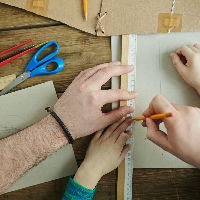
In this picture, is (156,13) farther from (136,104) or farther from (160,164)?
(160,164)

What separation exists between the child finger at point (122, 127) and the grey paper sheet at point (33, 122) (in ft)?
0.54

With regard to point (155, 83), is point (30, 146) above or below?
below

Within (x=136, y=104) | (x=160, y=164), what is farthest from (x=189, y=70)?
(x=160, y=164)

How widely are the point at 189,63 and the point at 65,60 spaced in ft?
1.41

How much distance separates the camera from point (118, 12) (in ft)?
2.98

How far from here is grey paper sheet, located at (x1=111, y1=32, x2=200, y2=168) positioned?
901mm

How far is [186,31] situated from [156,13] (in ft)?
0.39

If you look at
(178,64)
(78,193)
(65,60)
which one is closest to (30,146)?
(78,193)

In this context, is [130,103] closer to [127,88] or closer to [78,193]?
[127,88]

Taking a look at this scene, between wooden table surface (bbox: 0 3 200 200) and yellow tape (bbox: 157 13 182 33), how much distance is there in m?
0.19

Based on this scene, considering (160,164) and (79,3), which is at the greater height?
(79,3)

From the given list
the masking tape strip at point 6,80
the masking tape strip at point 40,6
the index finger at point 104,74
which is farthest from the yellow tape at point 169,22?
the masking tape strip at point 6,80

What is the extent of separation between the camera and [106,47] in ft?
3.08

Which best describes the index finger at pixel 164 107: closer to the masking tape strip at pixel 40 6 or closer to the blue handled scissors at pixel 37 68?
the blue handled scissors at pixel 37 68
